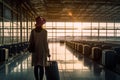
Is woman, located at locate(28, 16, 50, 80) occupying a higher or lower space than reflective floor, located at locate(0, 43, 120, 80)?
higher

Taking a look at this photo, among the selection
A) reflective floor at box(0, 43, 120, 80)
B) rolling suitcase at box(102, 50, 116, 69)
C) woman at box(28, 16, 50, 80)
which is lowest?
reflective floor at box(0, 43, 120, 80)

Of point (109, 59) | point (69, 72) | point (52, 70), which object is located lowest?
point (69, 72)

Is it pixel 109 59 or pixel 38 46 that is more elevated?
pixel 38 46

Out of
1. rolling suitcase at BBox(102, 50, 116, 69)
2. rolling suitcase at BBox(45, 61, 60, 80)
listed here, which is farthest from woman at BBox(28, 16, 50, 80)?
rolling suitcase at BBox(102, 50, 116, 69)

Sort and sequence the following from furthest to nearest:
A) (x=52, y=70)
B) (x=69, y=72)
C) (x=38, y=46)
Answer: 1. (x=69, y=72)
2. (x=38, y=46)
3. (x=52, y=70)

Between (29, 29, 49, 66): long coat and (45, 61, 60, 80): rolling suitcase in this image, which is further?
(29, 29, 49, 66): long coat

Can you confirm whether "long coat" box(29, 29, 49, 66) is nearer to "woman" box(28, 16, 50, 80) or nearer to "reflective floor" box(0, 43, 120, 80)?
"woman" box(28, 16, 50, 80)

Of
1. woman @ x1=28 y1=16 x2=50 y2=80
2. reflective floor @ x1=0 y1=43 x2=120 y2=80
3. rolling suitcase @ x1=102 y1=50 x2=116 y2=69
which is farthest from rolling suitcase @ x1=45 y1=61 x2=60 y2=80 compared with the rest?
rolling suitcase @ x1=102 y1=50 x2=116 y2=69

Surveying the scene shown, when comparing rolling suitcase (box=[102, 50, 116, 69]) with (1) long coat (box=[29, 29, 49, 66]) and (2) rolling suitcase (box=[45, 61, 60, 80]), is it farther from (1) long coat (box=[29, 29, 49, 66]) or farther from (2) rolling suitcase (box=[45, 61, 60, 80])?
(1) long coat (box=[29, 29, 49, 66])

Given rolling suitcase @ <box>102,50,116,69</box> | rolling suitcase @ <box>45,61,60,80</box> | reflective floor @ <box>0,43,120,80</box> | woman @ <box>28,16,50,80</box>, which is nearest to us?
rolling suitcase @ <box>45,61,60,80</box>

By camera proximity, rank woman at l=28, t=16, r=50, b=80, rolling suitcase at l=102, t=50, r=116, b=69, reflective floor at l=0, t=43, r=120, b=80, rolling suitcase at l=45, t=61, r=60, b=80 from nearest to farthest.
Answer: rolling suitcase at l=45, t=61, r=60, b=80
woman at l=28, t=16, r=50, b=80
reflective floor at l=0, t=43, r=120, b=80
rolling suitcase at l=102, t=50, r=116, b=69

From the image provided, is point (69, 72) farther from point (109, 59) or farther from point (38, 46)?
point (38, 46)

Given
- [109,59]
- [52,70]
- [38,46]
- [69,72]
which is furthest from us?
[109,59]

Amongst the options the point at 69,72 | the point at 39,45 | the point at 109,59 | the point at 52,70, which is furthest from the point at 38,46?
the point at 109,59
